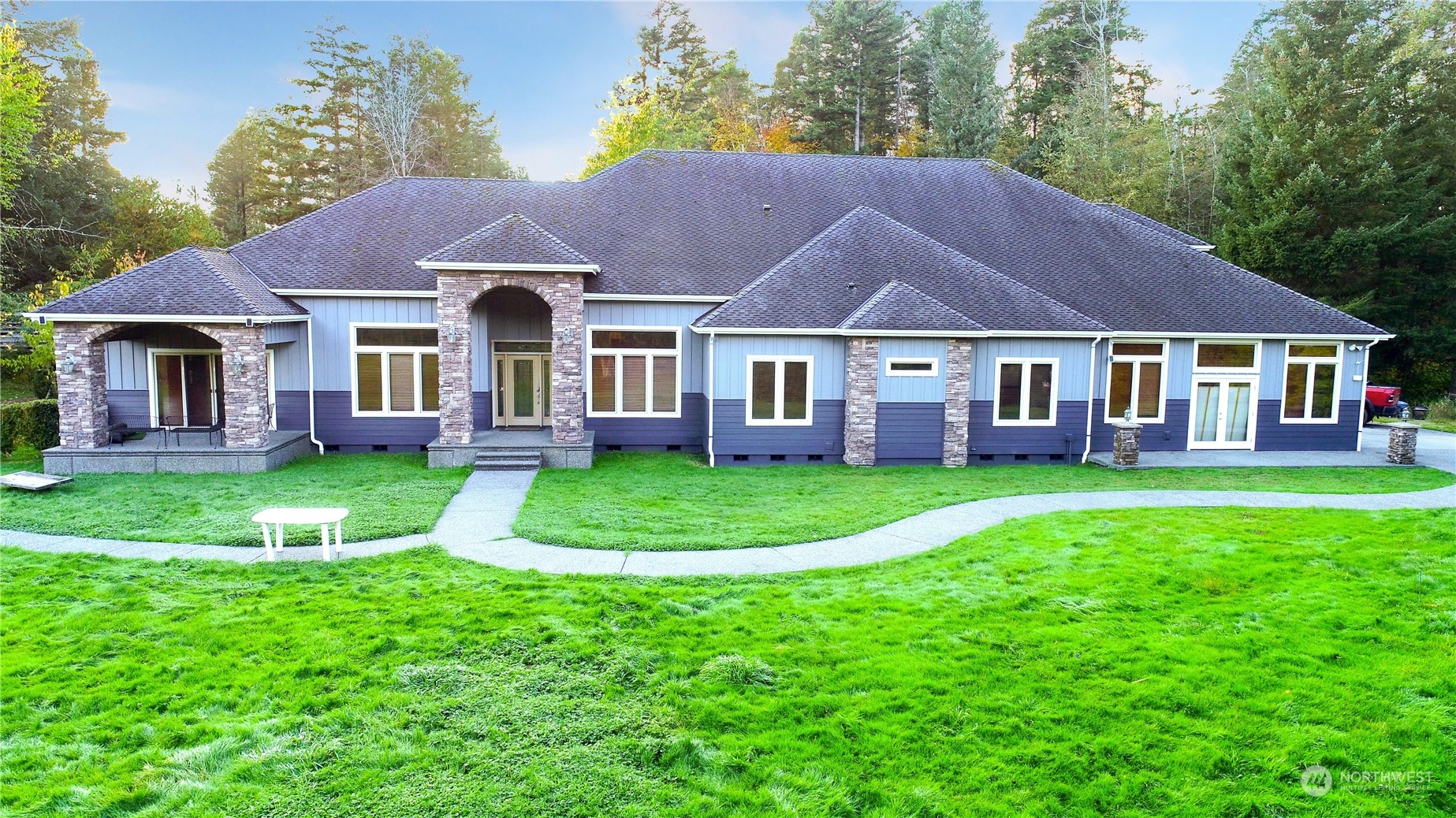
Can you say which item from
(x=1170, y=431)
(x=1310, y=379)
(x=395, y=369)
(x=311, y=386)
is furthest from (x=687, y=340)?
(x=1310, y=379)

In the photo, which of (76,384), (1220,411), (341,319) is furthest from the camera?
(1220,411)

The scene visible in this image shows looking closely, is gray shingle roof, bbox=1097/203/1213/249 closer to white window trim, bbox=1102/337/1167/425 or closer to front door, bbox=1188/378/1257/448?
front door, bbox=1188/378/1257/448

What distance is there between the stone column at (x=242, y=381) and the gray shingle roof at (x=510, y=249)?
12.1 feet

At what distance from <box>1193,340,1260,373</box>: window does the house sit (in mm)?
51

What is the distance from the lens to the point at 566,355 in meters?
16.0

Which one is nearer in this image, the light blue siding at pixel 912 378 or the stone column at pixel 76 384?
the stone column at pixel 76 384

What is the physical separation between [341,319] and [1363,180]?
3217cm

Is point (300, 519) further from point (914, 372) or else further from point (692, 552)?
point (914, 372)

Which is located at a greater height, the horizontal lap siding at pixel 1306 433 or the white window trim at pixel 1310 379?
the white window trim at pixel 1310 379

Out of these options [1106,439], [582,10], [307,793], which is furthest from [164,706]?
[582,10]

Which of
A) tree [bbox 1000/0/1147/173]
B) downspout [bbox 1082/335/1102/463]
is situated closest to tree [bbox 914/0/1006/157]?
tree [bbox 1000/0/1147/173]

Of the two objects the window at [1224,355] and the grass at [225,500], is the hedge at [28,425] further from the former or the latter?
the window at [1224,355]

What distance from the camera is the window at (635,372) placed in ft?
57.8

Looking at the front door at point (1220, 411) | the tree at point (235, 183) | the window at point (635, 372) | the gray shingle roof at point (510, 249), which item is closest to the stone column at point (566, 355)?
the gray shingle roof at point (510, 249)
